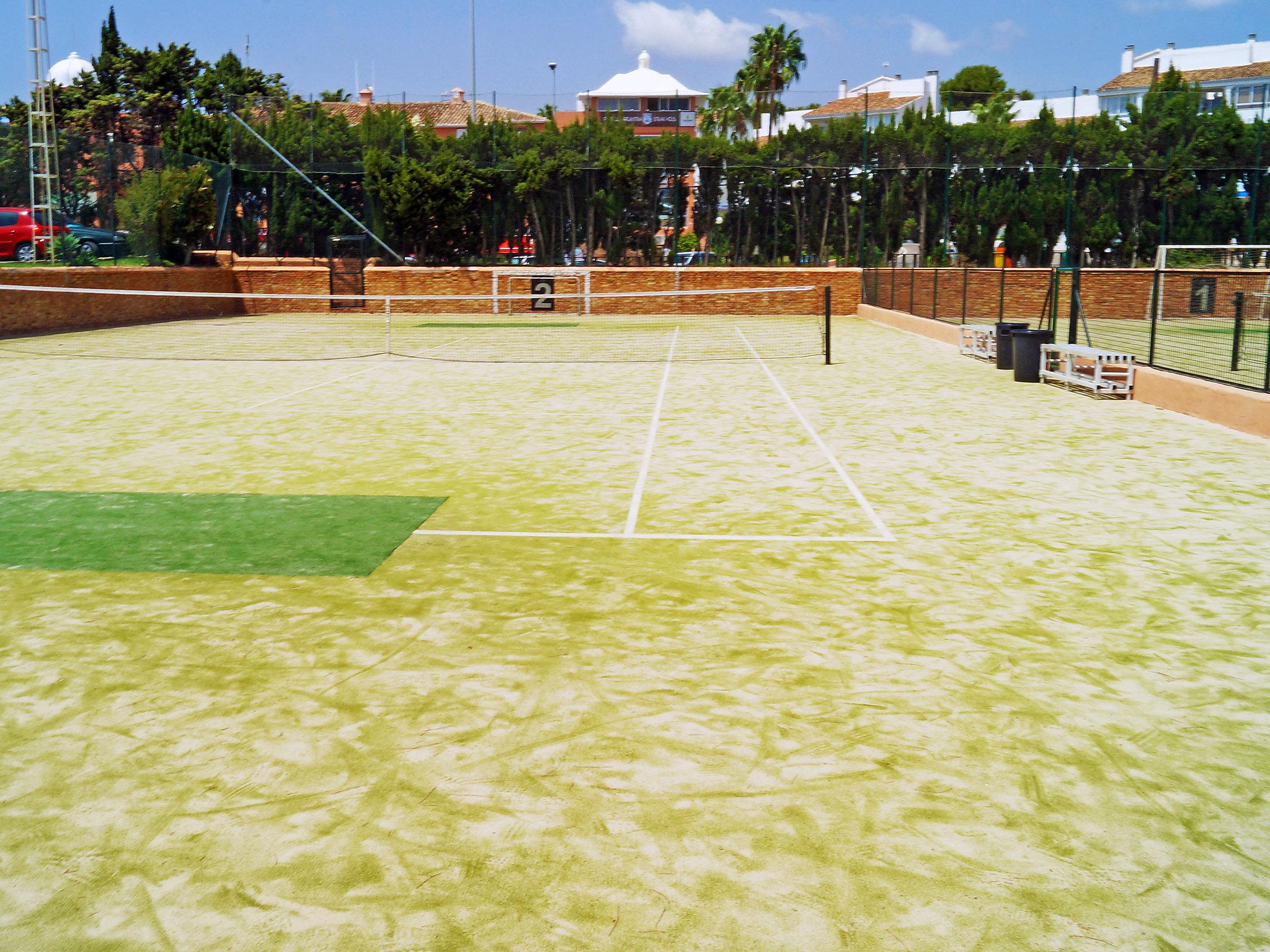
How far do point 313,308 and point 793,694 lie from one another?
34852 mm

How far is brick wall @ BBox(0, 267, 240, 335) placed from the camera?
1020 inches

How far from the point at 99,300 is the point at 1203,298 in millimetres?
25154

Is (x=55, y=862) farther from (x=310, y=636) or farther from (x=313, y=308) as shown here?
(x=313, y=308)

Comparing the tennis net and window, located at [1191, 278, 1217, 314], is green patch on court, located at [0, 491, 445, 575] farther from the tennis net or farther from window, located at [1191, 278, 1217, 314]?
window, located at [1191, 278, 1217, 314]

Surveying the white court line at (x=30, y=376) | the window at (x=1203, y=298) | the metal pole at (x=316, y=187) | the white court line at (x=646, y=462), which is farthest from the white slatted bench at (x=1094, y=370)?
the metal pole at (x=316, y=187)

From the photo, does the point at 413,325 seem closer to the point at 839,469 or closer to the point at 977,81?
the point at 839,469

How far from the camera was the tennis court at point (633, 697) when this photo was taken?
12.2 ft

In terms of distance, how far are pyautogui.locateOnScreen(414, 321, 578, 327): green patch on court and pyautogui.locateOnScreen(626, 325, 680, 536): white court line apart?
A: 42.2ft

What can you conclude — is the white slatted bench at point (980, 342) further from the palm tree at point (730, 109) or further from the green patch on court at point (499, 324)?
the palm tree at point (730, 109)

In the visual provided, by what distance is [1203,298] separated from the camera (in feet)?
85.9

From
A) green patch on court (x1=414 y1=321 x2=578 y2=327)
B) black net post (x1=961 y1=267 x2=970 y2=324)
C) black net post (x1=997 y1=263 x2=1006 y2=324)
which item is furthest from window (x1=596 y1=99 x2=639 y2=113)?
black net post (x1=961 y1=267 x2=970 y2=324)

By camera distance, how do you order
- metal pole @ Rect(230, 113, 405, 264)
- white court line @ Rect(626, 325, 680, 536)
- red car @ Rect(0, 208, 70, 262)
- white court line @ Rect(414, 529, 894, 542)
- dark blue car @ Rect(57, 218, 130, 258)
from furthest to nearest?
1. metal pole @ Rect(230, 113, 405, 264)
2. red car @ Rect(0, 208, 70, 262)
3. dark blue car @ Rect(57, 218, 130, 258)
4. white court line @ Rect(626, 325, 680, 536)
5. white court line @ Rect(414, 529, 894, 542)

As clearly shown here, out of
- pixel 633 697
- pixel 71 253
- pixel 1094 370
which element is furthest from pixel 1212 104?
pixel 633 697

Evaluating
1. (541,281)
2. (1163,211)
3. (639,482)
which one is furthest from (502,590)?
(1163,211)
